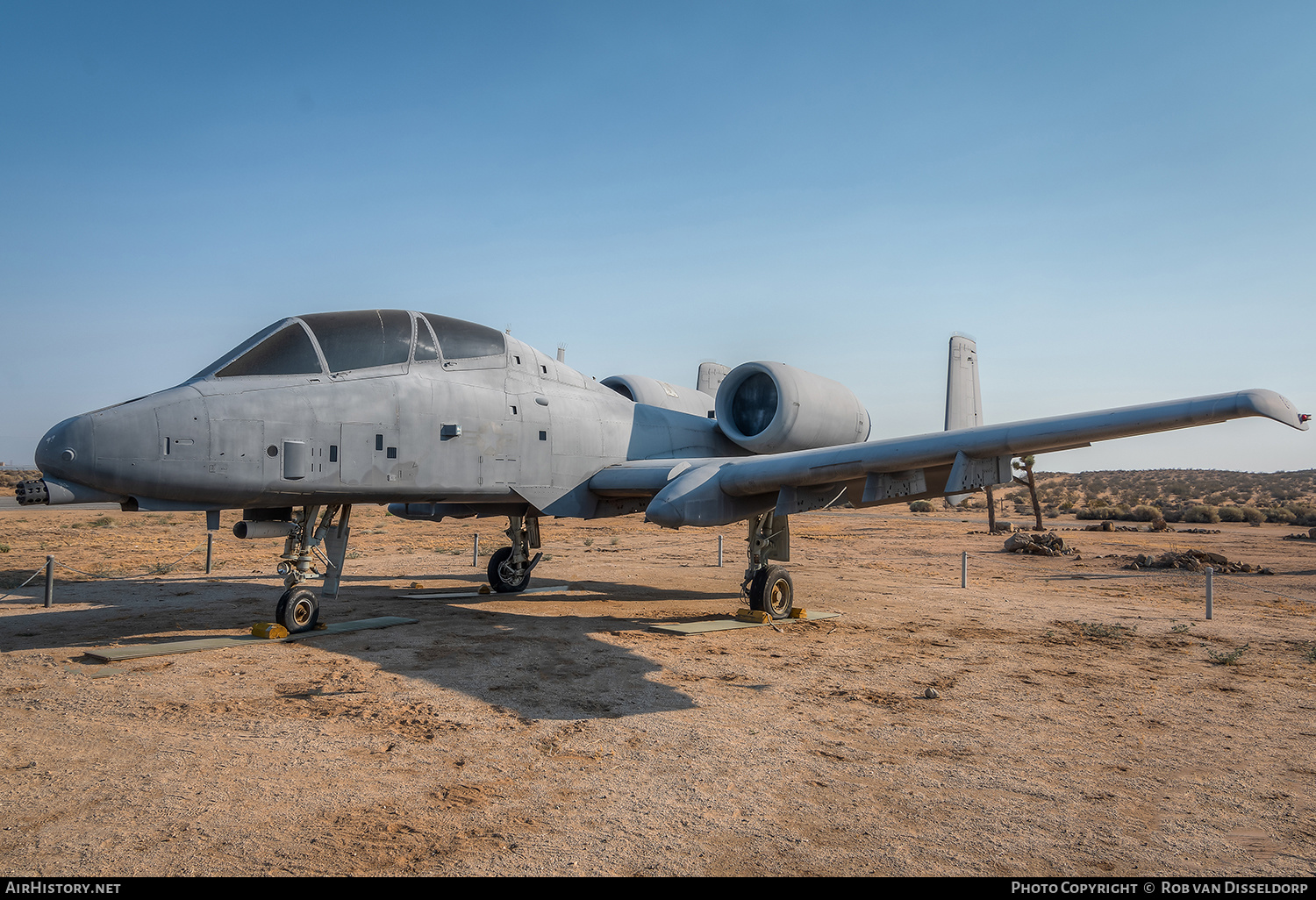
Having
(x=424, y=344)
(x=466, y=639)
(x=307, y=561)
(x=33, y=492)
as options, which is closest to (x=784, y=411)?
(x=424, y=344)

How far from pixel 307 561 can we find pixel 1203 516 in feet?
149

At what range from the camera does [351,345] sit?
28.8 ft

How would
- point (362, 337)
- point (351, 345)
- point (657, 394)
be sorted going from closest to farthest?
1. point (351, 345)
2. point (362, 337)
3. point (657, 394)

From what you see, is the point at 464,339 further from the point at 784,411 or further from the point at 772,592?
the point at 772,592

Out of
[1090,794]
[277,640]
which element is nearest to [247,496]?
[277,640]

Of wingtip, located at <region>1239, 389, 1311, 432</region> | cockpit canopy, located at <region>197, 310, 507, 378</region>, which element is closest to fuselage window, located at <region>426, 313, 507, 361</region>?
cockpit canopy, located at <region>197, 310, 507, 378</region>

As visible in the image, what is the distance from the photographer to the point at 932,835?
4.15m

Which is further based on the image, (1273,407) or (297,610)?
(297,610)

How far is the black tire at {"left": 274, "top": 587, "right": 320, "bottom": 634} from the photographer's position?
9188mm

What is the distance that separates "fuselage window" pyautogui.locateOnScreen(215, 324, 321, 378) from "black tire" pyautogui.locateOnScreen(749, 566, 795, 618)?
645 cm

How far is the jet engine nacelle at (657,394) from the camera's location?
13297mm

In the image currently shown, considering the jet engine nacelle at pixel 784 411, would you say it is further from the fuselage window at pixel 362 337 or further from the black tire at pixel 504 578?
the fuselage window at pixel 362 337

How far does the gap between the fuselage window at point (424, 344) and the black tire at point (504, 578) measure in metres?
5.37

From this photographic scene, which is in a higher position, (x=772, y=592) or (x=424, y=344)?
(x=424, y=344)
